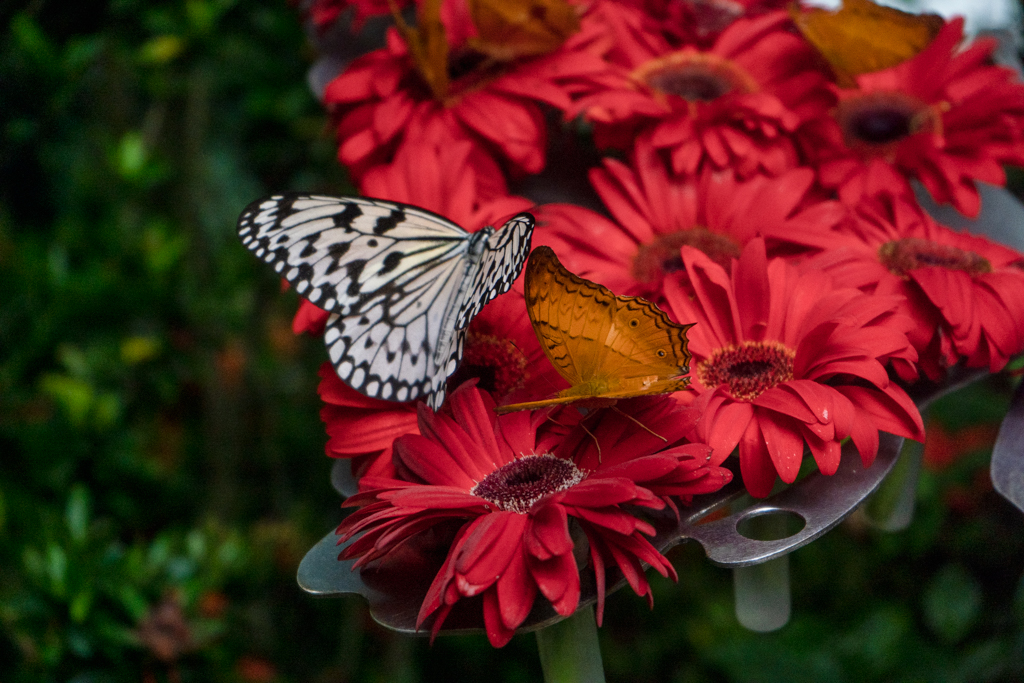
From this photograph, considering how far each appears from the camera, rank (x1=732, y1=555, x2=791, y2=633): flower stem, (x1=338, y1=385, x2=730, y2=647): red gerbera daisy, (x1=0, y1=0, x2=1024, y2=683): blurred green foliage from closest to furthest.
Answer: (x1=338, y1=385, x2=730, y2=647): red gerbera daisy → (x1=732, y1=555, x2=791, y2=633): flower stem → (x1=0, y1=0, x2=1024, y2=683): blurred green foliage

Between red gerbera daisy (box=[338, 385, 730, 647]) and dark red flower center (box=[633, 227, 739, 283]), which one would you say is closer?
red gerbera daisy (box=[338, 385, 730, 647])

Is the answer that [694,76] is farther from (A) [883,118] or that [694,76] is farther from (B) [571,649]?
(B) [571,649]

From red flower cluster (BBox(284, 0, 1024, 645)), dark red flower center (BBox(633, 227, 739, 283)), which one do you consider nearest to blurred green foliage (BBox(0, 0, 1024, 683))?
red flower cluster (BBox(284, 0, 1024, 645))

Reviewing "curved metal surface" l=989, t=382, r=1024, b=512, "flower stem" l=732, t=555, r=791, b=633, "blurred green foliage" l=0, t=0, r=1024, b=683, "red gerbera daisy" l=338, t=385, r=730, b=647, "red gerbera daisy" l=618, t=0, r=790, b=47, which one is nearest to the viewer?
"red gerbera daisy" l=338, t=385, r=730, b=647

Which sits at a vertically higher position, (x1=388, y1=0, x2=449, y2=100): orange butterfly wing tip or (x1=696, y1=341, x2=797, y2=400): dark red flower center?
(x1=388, y1=0, x2=449, y2=100): orange butterfly wing tip

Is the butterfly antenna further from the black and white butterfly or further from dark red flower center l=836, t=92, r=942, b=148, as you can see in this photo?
dark red flower center l=836, t=92, r=942, b=148

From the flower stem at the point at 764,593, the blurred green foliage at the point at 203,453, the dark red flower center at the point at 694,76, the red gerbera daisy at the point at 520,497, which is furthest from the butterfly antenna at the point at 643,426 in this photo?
the blurred green foliage at the point at 203,453

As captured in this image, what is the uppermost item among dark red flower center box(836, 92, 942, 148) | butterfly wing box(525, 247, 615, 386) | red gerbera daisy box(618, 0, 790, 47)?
red gerbera daisy box(618, 0, 790, 47)

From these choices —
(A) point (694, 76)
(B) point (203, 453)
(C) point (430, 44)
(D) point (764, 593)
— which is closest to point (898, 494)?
(D) point (764, 593)
